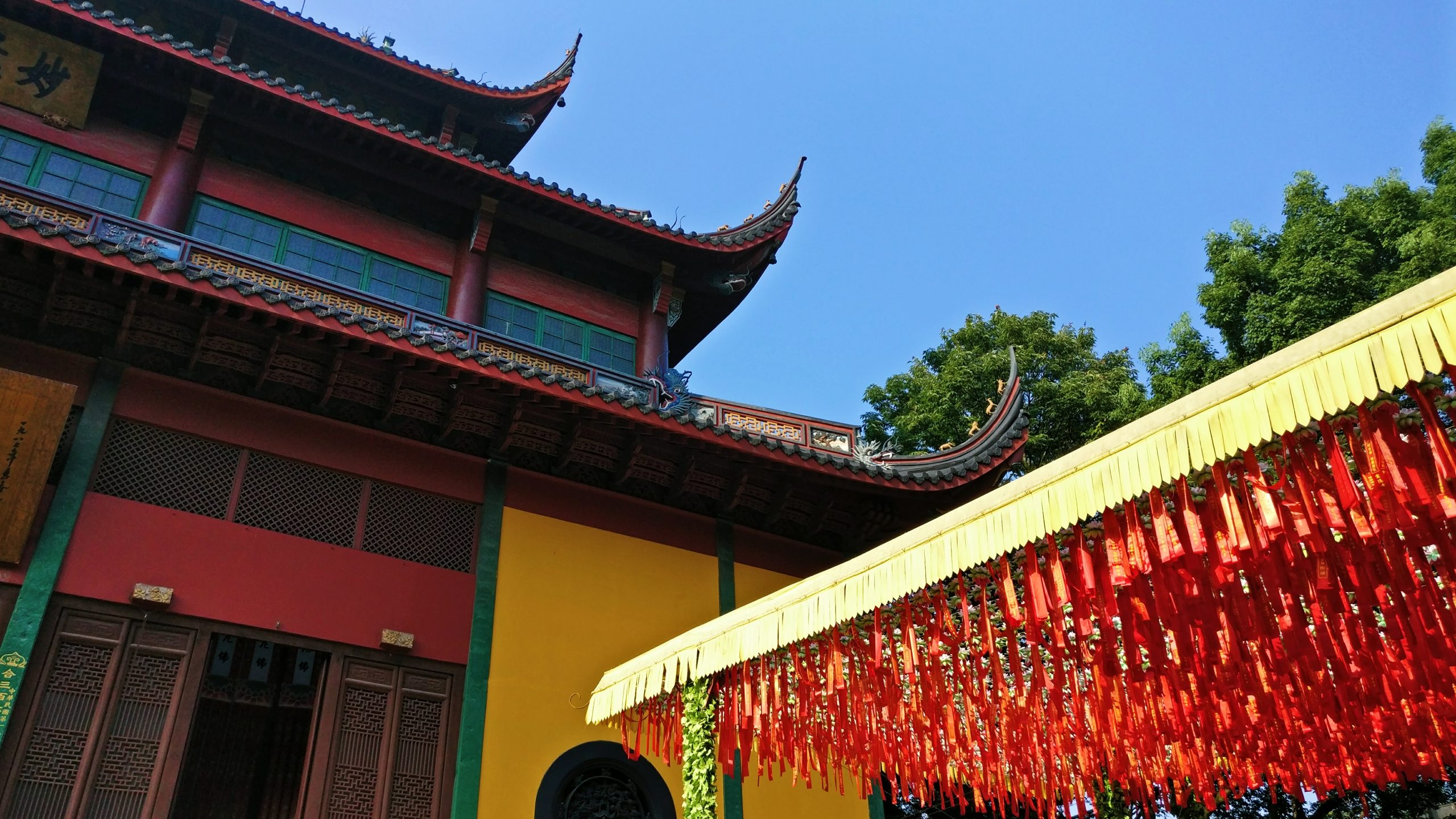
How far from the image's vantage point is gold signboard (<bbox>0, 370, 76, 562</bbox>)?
6.14 meters

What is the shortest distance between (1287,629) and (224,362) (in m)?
7.07

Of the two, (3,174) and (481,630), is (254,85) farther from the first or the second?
(481,630)

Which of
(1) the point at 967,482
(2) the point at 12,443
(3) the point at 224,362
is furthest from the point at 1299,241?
(2) the point at 12,443

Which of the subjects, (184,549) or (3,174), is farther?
(3,174)

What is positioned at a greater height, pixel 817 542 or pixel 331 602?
pixel 817 542

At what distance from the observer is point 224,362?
7258 mm

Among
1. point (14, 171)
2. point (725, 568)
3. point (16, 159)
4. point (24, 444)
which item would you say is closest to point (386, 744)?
point (24, 444)

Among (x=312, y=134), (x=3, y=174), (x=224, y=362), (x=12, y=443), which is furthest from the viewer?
(x=312, y=134)

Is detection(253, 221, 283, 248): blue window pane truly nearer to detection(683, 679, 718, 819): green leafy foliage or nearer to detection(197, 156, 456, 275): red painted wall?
detection(197, 156, 456, 275): red painted wall

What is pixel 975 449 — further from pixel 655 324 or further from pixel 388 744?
pixel 388 744

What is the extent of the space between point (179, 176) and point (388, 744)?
561 cm

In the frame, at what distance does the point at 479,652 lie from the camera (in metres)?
7.30

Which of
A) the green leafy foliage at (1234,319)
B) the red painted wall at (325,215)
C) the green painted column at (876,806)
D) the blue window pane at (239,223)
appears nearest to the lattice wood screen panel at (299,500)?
the blue window pane at (239,223)

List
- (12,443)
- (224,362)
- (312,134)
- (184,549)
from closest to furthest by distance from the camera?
(12,443), (184,549), (224,362), (312,134)
